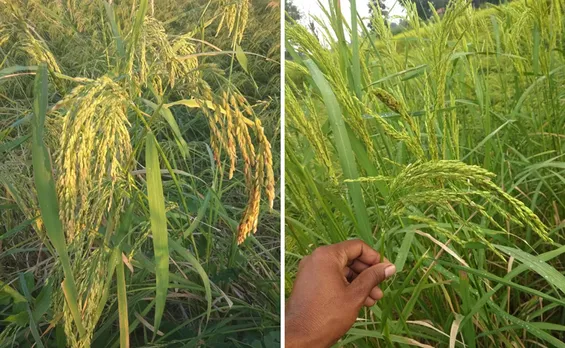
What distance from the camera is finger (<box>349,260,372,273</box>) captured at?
79cm

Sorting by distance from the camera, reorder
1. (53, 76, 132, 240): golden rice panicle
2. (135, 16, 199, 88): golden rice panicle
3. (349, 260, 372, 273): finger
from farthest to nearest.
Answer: (349, 260, 372, 273): finger < (135, 16, 199, 88): golden rice panicle < (53, 76, 132, 240): golden rice panicle

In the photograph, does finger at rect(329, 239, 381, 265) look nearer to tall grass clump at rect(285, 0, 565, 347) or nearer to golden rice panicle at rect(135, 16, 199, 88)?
tall grass clump at rect(285, 0, 565, 347)

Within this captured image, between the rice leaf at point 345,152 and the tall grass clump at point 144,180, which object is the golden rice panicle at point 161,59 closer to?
the tall grass clump at point 144,180

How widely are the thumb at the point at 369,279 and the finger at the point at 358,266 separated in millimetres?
51

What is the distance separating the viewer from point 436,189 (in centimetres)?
57

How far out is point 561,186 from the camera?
2.92 feet

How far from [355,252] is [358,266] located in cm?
4

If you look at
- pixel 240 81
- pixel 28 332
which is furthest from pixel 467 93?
pixel 28 332

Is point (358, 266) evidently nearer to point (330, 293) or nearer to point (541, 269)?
point (330, 293)

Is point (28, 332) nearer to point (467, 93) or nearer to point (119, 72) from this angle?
point (119, 72)

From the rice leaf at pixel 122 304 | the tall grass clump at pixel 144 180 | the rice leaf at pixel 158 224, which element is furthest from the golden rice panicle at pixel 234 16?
the rice leaf at pixel 122 304

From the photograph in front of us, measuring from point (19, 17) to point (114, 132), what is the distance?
277 mm

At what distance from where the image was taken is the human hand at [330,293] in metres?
0.73

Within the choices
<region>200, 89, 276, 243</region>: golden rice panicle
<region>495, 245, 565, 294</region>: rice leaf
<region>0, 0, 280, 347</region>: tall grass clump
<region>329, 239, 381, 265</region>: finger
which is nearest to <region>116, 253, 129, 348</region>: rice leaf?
<region>0, 0, 280, 347</region>: tall grass clump
